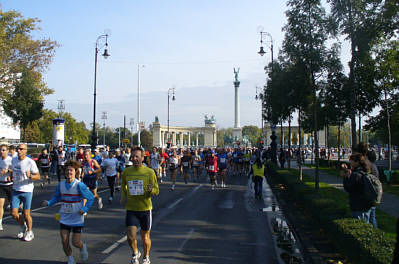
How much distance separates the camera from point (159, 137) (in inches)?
4796

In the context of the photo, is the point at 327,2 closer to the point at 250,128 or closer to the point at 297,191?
the point at 297,191

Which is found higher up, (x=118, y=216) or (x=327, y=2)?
(x=327, y=2)

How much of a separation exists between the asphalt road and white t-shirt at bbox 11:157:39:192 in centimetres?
103

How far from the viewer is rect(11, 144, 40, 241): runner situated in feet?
27.0

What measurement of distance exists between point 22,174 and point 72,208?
2675mm

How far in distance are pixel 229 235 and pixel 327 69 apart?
9.18 meters

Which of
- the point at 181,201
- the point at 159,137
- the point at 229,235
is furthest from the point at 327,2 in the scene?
the point at 159,137

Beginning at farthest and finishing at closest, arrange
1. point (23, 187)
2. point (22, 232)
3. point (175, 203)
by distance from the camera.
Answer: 1. point (175, 203)
2. point (22, 232)
3. point (23, 187)

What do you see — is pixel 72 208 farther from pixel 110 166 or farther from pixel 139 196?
pixel 110 166

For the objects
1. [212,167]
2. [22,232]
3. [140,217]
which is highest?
[212,167]

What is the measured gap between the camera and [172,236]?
29.0ft

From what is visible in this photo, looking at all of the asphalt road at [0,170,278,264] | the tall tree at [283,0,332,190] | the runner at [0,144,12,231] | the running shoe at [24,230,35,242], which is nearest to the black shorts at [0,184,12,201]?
the runner at [0,144,12,231]

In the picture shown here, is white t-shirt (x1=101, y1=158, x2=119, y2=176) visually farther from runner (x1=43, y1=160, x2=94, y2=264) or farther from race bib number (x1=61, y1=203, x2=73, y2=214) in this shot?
race bib number (x1=61, y1=203, x2=73, y2=214)

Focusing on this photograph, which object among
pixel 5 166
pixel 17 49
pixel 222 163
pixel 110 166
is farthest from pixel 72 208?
pixel 17 49
